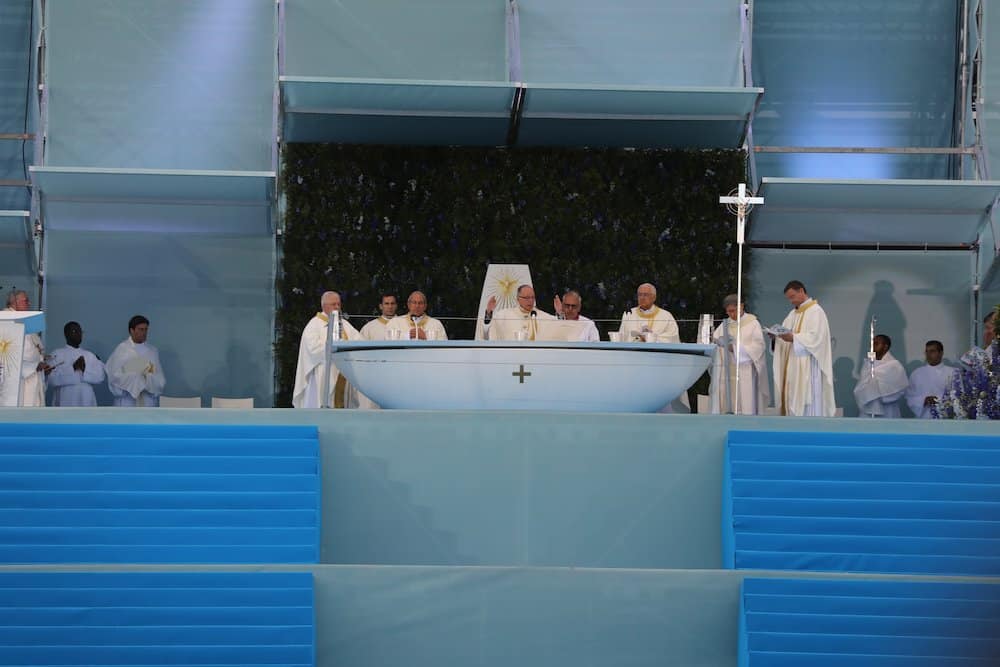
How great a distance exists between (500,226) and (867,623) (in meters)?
7.96

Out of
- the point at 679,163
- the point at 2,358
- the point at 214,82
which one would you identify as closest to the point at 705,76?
the point at 679,163

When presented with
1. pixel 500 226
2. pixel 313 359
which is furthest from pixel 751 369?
pixel 313 359

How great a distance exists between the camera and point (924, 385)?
15188 millimetres

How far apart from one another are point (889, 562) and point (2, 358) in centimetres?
688

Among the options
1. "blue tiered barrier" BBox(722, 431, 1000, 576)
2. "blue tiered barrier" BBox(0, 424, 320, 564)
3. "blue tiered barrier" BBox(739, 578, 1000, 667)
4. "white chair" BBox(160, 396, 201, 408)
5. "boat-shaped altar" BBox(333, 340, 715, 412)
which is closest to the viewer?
"blue tiered barrier" BBox(739, 578, 1000, 667)

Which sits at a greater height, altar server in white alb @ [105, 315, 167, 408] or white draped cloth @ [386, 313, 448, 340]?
white draped cloth @ [386, 313, 448, 340]

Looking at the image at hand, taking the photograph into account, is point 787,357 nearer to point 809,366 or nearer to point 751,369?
point 809,366

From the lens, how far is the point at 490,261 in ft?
52.2

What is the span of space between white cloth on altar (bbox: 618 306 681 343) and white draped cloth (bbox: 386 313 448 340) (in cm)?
160

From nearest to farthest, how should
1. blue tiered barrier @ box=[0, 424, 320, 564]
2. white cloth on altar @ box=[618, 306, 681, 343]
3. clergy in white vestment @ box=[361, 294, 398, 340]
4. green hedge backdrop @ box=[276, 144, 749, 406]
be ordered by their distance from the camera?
blue tiered barrier @ box=[0, 424, 320, 564] < white cloth on altar @ box=[618, 306, 681, 343] < clergy in white vestment @ box=[361, 294, 398, 340] < green hedge backdrop @ box=[276, 144, 749, 406]

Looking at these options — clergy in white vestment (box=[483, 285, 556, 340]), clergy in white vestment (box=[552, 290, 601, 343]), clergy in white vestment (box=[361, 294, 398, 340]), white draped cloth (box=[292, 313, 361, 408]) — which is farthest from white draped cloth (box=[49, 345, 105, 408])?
clergy in white vestment (box=[552, 290, 601, 343])

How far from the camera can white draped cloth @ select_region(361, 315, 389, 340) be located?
533 inches

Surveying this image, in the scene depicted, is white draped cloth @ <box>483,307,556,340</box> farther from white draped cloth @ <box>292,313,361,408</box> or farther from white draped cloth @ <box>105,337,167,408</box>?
white draped cloth @ <box>105,337,167,408</box>

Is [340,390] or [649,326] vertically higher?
[649,326]
